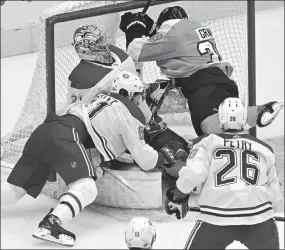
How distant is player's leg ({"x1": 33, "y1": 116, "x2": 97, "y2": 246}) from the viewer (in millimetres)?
3428

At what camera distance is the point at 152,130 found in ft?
12.7

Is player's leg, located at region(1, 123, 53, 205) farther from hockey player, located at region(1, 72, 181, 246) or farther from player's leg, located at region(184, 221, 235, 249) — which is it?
player's leg, located at region(184, 221, 235, 249)

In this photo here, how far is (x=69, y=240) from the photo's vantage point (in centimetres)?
339

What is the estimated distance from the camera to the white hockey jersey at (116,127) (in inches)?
143

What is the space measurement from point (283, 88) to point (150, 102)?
179cm

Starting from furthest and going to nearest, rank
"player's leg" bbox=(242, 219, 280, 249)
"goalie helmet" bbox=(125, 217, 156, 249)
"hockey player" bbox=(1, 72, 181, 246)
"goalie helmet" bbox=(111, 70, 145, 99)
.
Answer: "goalie helmet" bbox=(111, 70, 145, 99) < "hockey player" bbox=(1, 72, 181, 246) < "player's leg" bbox=(242, 219, 280, 249) < "goalie helmet" bbox=(125, 217, 156, 249)

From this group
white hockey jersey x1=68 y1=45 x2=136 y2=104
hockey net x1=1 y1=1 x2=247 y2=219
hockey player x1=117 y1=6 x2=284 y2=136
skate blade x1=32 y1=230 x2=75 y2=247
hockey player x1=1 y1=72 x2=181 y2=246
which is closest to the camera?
skate blade x1=32 y1=230 x2=75 y2=247

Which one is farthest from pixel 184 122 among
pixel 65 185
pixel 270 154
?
pixel 270 154

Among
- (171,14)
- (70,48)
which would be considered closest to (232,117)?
(171,14)

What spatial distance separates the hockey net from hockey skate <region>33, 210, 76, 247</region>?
2.49 ft

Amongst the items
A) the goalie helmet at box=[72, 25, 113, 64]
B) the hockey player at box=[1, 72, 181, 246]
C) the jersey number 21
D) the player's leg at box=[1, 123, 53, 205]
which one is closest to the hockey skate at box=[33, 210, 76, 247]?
the hockey player at box=[1, 72, 181, 246]

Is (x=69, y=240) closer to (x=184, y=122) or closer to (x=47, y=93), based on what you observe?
(x=47, y=93)

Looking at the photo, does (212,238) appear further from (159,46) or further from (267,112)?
(159,46)

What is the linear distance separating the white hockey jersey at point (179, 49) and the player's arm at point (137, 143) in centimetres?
42
